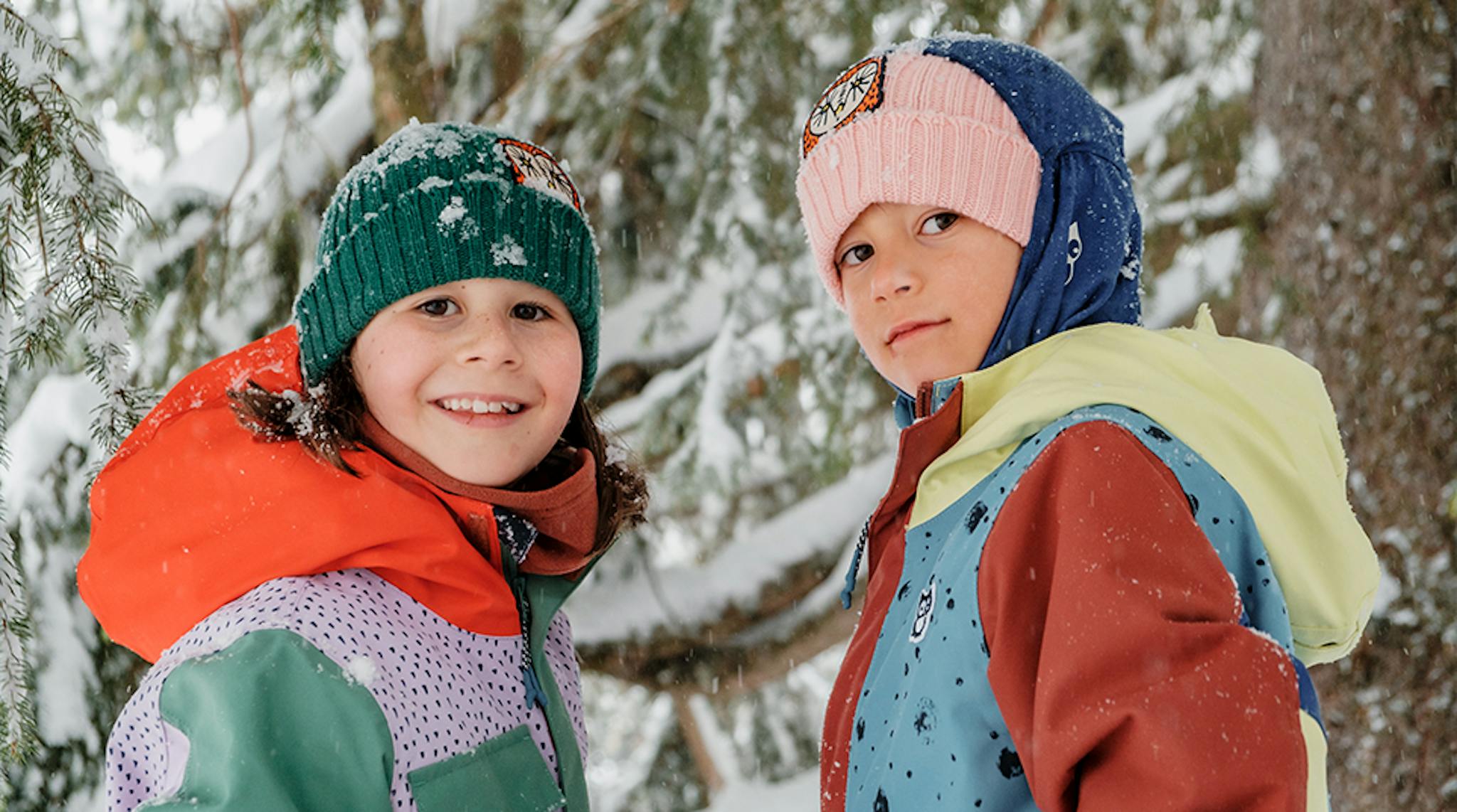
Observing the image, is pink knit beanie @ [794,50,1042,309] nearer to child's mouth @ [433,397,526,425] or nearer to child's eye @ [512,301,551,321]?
child's eye @ [512,301,551,321]

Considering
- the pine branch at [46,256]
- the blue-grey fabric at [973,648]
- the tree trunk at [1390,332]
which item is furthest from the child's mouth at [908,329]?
the tree trunk at [1390,332]

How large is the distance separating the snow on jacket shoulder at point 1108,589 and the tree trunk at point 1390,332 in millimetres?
1705

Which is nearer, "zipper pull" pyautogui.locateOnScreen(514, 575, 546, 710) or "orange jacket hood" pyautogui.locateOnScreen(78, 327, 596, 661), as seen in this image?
"orange jacket hood" pyautogui.locateOnScreen(78, 327, 596, 661)

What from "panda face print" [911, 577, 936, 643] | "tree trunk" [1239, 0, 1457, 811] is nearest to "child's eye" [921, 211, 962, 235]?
"panda face print" [911, 577, 936, 643]

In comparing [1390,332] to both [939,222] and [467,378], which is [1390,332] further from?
[467,378]

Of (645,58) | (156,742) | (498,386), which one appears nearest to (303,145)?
(645,58)

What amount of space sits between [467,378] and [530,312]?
191mm

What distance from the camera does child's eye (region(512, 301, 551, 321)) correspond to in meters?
1.92

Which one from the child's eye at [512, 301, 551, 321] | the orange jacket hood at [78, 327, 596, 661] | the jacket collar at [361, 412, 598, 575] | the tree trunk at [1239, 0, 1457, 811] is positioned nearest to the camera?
the orange jacket hood at [78, 327, 596, 661]

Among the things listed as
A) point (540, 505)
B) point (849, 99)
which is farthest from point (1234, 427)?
point (540, 505)

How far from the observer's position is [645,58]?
12.5 ft

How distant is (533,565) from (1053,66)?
110 cm

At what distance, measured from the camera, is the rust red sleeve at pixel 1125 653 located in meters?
1.19

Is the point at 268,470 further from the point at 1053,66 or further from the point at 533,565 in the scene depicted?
the point at 1053,66
